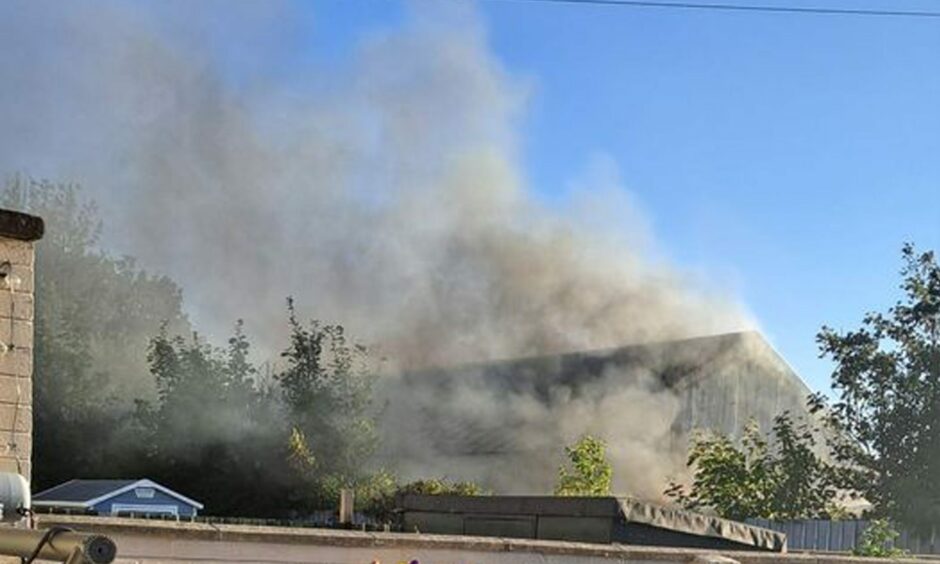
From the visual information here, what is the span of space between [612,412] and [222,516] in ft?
53.1

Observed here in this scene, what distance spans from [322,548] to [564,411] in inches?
1365

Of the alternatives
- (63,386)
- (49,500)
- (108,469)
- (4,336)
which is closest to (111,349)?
(63,386)

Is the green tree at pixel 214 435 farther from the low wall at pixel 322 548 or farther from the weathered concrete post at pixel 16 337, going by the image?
the weathered concrete post at pixel 16 337

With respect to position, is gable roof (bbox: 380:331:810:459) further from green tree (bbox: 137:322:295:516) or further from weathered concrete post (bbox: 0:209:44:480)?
weathered concrete post (bbox: 0:209:44:480)

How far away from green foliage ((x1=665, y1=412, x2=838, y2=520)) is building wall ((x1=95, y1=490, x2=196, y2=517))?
12032mm

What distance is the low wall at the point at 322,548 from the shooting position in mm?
7750

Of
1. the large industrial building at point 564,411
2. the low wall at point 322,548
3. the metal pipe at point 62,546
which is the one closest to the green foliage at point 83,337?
the large industrial building at point 564,411

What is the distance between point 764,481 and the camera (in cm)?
3127

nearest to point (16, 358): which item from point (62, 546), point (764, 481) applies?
point (62, 546)

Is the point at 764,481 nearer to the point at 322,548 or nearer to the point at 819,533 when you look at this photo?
the point at 819,533

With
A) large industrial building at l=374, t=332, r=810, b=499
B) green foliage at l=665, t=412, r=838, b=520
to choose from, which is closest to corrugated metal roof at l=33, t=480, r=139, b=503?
large industrial building at l=374, t=332, r=810, b=499

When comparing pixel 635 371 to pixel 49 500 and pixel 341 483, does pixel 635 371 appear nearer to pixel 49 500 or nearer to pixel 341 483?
pixel 341 483

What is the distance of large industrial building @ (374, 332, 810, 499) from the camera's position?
39.4 meters

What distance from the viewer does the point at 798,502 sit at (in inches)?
1253
